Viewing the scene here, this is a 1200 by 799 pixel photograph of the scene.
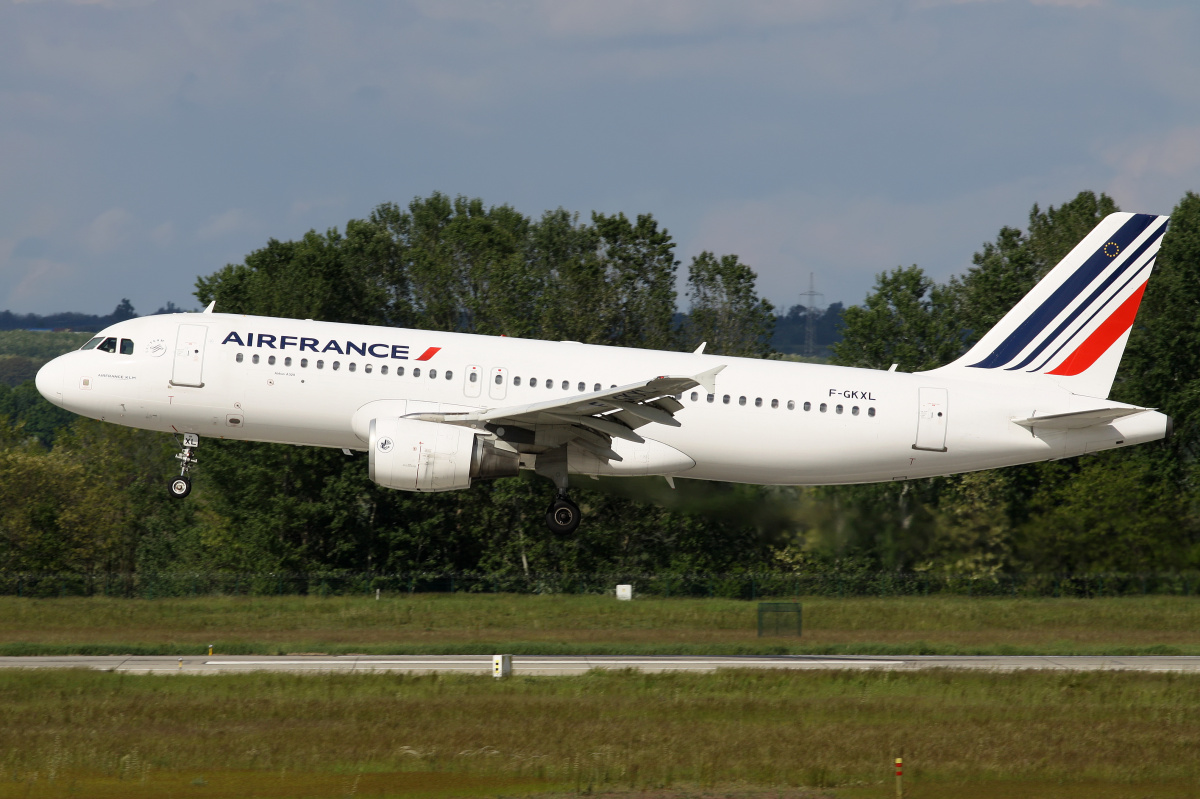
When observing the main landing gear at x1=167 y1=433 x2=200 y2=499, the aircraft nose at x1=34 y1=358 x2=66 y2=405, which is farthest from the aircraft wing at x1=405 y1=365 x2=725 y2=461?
the aircraft nose at x1=34 y1=358 x2=66 y2=405

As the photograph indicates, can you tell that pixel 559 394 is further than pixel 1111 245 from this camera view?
No

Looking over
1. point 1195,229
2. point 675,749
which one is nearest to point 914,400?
point 675,749

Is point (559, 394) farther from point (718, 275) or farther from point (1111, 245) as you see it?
point (718, 275)

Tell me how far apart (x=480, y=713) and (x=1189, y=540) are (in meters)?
21.6

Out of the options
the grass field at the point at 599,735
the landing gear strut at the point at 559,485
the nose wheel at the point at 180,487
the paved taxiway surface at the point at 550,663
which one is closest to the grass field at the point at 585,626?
the paved taxiway surface at the point at 550,663

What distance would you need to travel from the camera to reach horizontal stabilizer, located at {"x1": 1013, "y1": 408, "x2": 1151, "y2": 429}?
27938 mm

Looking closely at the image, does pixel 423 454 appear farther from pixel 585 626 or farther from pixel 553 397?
pixel 585 626

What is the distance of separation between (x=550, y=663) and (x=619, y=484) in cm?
591

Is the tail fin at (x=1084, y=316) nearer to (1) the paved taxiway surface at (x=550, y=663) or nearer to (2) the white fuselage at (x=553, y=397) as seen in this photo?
(2) the white fuselage at (x=553, y=397)

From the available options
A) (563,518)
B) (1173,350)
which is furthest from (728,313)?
(563,518)

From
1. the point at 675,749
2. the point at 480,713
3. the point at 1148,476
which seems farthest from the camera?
the point at 1148,476

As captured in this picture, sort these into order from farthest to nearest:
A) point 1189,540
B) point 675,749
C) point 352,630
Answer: point 352,630 < point 1189,540 < point 675,749

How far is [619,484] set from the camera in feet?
108

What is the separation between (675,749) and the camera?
61.9 ft
